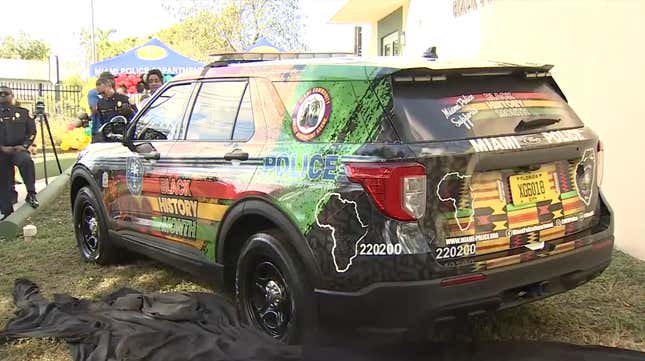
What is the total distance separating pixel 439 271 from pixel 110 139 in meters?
3.47

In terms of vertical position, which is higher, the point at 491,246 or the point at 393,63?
the point at 393,63

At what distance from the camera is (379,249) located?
2930mm

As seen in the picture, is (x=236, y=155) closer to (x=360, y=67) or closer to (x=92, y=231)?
(x=360, y=67)

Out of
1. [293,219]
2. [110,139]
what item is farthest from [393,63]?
[110,139]

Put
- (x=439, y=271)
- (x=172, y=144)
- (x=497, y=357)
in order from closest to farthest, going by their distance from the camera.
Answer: (x=439, y=271), (x=497, y=357), (x=172, y=144)

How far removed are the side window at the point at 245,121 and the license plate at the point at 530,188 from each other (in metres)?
1.55

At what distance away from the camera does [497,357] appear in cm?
338

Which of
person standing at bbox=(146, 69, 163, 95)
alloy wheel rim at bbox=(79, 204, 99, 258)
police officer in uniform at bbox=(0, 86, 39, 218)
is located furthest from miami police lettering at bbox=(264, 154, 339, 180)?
person standing at bbox=(146, 69, 163, 95)

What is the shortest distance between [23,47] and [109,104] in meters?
88.3

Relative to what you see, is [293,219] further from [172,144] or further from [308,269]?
[172,144]

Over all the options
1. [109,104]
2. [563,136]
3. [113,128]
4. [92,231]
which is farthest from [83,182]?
[563,136]

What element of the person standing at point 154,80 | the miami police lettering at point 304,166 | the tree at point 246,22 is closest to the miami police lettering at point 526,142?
the miami police lettering at point 304,166

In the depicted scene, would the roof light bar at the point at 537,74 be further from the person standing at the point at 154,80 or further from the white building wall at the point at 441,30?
the person standing at the point at 154,80

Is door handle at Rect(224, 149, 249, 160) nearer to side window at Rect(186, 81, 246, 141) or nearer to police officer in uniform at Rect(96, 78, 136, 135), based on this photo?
side window at Rect(186, 81, 246, 141)
